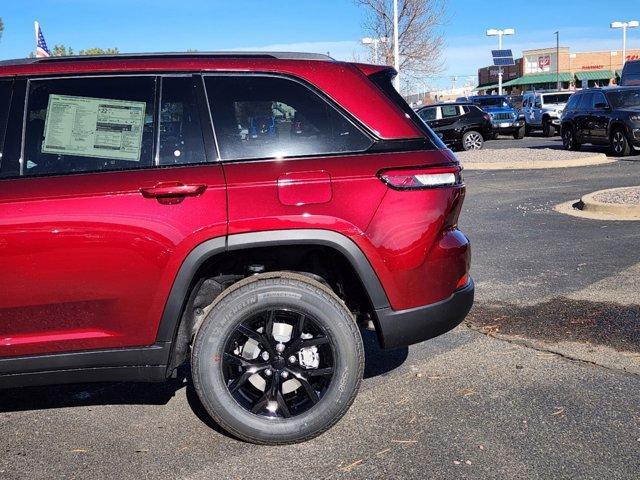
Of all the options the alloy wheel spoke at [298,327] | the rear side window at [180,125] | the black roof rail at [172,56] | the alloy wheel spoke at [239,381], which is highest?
the black roof rail at [172,56]

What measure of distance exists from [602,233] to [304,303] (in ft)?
20.9

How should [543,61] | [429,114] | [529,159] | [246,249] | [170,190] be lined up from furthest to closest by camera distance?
[543,61] < [429,114] < [529,159] < [246,249] < [170,190]

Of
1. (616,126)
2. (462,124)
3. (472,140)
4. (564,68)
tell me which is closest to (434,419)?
(616,126)

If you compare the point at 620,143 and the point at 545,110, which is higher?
the point at 545,110

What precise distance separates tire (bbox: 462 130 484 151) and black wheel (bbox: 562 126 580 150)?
340cm

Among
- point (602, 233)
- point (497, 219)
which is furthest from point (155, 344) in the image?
point (497, 219)

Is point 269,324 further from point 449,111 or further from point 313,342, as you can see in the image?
point 449,111

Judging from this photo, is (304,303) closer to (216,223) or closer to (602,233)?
(216,223)

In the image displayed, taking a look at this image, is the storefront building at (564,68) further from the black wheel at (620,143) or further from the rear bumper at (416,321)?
the rear bumper at (416,321)

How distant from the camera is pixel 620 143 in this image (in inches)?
762

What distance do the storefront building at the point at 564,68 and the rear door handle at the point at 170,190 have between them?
74.6 meters

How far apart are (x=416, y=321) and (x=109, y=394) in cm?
200

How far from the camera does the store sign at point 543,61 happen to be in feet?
255

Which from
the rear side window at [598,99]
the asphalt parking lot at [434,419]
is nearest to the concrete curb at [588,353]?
the asphalt parking lot at [434,419]
